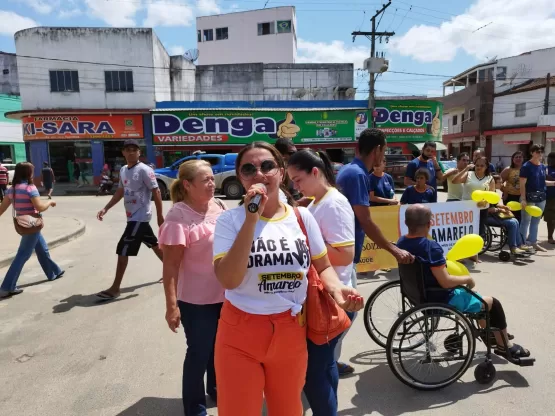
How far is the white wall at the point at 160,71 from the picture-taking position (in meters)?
22.9

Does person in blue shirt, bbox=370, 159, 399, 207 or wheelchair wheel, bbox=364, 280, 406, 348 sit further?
person in blue shirt, bbox=370, 159, 399, 207

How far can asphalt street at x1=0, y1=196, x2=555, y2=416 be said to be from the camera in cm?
290

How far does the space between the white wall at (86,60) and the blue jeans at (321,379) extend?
895 inches

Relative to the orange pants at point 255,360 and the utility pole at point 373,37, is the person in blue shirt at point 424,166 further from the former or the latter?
the utility pole at point 373,37

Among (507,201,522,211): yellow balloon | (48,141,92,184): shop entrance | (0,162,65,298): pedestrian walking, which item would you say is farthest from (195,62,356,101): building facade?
(0,162,65,298): pedestrian walking

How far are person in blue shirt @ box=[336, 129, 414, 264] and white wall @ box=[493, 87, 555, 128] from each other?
114 feet

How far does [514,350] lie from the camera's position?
3.11 metres

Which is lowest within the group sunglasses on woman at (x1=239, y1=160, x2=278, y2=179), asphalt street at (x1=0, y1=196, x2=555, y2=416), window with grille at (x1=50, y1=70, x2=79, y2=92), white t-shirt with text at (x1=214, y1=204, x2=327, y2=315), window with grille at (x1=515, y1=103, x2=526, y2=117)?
asphalt street at (x1=0, y1=196, x2=555, y2=416)

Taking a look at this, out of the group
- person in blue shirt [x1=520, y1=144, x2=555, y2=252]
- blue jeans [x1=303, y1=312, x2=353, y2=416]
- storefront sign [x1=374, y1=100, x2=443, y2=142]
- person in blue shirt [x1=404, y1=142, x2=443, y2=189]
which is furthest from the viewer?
storefront sign [x1=374, y1=100, x2=443, y2=142]

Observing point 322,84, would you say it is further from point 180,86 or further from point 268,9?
point 268,9

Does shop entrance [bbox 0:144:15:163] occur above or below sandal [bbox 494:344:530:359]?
above

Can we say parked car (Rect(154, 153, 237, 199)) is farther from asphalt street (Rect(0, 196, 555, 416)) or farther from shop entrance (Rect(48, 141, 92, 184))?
asphalt street (Rect(0, 196, 555, 416))

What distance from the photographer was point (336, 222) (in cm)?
219

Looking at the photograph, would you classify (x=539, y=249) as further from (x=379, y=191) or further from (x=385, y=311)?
(x=385, y=311)
